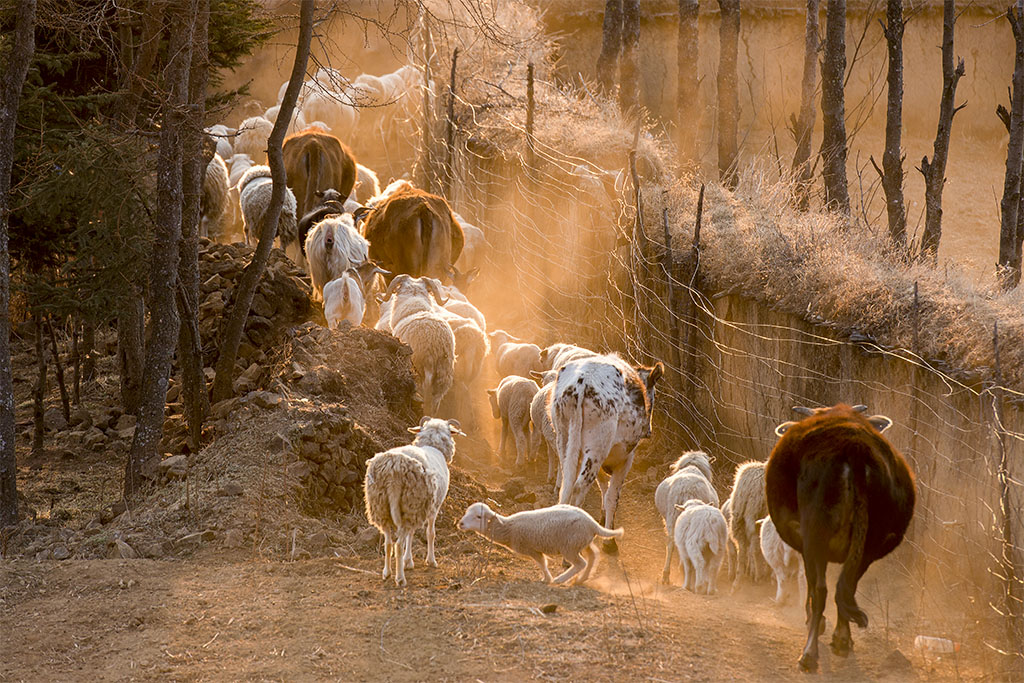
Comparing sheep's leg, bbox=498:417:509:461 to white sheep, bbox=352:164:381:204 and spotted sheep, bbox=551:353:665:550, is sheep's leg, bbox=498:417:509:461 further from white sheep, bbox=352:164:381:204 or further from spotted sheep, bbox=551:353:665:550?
white sheep, bbox=352:164:381:204

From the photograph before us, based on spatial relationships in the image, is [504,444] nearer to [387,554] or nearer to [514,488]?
[514,488]

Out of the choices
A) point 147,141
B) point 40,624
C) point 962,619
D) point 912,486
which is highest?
point 147,141

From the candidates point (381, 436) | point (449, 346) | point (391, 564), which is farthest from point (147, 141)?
point (391, 564)

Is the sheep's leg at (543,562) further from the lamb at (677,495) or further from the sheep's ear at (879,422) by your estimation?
the sheep's ear at (879,422)

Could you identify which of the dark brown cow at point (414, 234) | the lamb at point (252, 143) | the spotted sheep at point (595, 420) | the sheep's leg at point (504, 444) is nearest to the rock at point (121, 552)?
the spotted sheep at point (595, 420)

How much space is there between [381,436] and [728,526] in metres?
3.38

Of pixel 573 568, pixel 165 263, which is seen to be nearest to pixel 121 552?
pixel 165 263

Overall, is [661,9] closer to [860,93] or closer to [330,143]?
[860,93]

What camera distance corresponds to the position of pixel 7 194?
33.7 ft

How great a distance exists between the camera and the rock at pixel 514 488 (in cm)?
1077

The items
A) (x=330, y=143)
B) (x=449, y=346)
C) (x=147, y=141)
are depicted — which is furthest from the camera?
(x=330, y=143)

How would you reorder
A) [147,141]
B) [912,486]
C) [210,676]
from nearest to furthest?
[210,676] < [912,486] < [147,141]

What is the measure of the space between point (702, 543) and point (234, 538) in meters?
3.31

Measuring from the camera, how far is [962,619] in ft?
26.9
